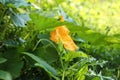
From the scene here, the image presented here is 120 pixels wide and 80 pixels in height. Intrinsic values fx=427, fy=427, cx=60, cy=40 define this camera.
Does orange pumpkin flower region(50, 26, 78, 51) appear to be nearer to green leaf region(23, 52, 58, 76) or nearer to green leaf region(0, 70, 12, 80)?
green leaf region(23, 52, 58, 76)

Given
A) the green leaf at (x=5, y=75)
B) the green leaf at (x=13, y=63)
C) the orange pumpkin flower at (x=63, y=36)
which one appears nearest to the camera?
the green leaf at (x=5, y=75)

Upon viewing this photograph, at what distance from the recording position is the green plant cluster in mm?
1535

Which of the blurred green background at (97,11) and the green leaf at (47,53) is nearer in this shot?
the green leaf at (47,53)

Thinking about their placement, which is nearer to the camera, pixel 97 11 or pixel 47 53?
pixel 47 53

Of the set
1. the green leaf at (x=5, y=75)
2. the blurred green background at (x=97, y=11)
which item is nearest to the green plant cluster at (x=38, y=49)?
the green leaf at (x=5, y=75)

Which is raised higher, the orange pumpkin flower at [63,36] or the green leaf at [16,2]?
the green leaf at [16,2]

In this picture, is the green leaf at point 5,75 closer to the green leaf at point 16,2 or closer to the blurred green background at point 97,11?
the green leaf at point 16,2

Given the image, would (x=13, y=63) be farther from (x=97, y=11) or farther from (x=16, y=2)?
(x=97, y=11)

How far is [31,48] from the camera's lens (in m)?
1.67

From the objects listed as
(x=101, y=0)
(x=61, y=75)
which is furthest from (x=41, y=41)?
(x=101, y=0)

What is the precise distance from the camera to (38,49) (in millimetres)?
1650

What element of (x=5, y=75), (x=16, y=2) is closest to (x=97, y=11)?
(x=16, y=2)

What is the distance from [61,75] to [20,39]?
261 millimetres

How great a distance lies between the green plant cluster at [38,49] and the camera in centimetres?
154
